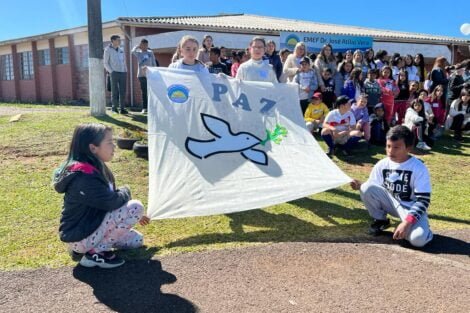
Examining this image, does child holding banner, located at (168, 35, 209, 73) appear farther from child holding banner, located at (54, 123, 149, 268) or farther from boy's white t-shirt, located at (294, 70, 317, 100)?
boy's white t-shirt, located at (294, 70, 317, 100)

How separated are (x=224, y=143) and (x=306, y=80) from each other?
17.3 ft

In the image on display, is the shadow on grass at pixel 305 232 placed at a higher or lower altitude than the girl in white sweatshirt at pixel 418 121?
lower

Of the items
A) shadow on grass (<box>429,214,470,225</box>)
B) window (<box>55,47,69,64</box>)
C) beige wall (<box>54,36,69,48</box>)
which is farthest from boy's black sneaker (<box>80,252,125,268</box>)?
window (<box>55,47,69,64</box>)

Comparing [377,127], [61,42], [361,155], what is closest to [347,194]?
[361,155]

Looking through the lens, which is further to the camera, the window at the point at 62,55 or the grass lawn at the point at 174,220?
the window at the point at 62,55

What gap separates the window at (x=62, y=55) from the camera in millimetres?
23016

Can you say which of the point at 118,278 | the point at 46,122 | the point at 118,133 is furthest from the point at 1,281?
the point at 46,122

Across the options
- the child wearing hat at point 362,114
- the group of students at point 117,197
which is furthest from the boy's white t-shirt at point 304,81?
the group of students at point 117,197

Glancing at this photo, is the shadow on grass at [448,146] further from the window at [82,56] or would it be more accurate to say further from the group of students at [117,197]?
the window at [82,56]

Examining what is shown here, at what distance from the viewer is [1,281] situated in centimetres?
359

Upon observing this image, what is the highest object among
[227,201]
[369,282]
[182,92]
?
[182,92]

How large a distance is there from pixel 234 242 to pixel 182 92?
5.97 feet

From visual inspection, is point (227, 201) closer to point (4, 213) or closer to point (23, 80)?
point (4, 213)

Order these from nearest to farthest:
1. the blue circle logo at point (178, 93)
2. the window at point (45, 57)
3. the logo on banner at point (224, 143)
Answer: the logo on banner at point (224, 143)
the blue circle logo at point (178, 93)
the window at point (45, 57)
